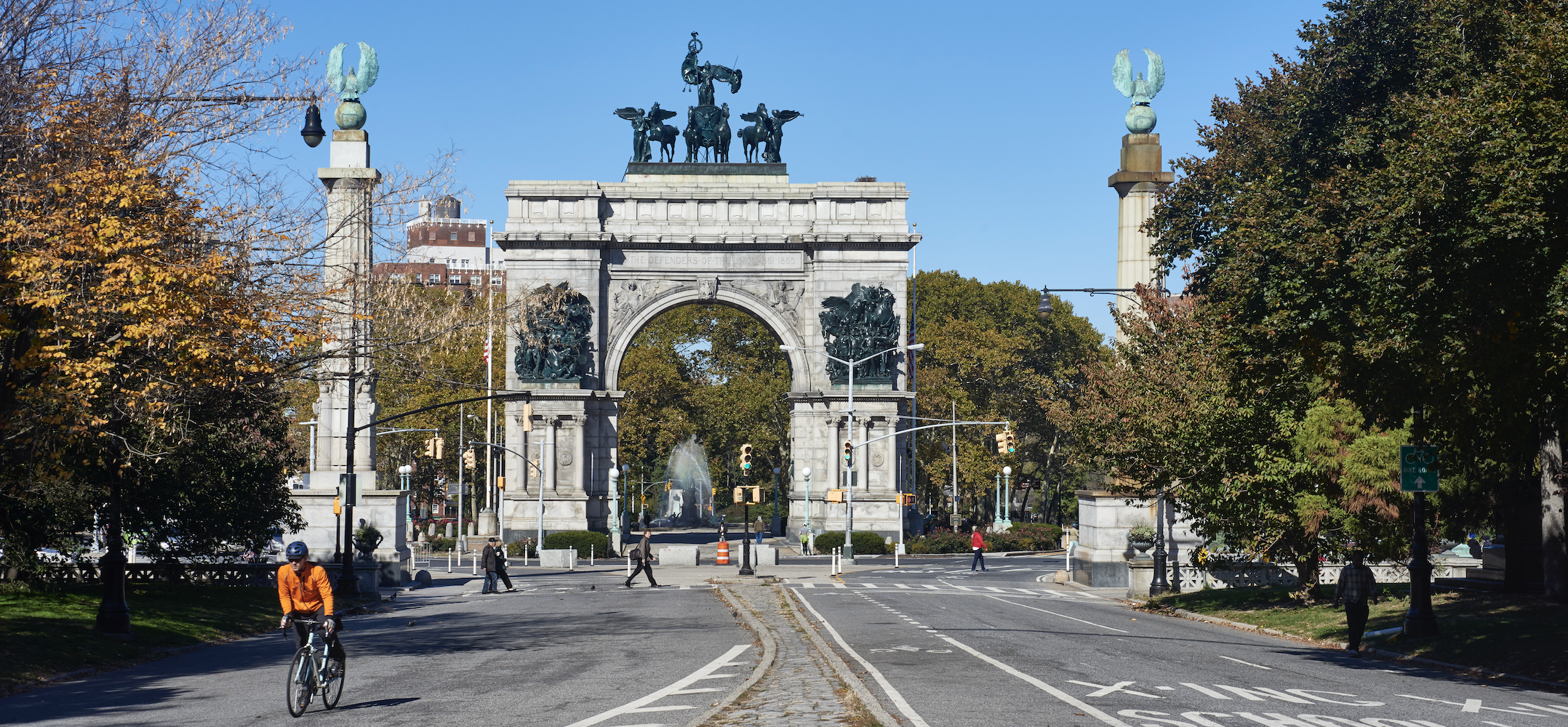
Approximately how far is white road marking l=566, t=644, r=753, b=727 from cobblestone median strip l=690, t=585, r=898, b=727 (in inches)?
24.5

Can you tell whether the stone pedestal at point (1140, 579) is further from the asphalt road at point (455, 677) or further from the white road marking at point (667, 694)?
the white road marking at point (667, 694)

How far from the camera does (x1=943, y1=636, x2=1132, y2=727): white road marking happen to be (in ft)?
43.6

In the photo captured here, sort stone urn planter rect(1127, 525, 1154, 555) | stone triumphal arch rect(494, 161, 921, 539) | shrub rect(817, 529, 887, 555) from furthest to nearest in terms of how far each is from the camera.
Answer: stone triumphal arch rect(494, 161, 921, 539) < shrub rect(817, 529, 887, 555) < stone urn planter rect(1127, 525, 1154, 555)

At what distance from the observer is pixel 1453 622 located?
25.4 meters

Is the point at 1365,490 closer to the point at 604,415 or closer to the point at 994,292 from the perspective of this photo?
the point at 604,415

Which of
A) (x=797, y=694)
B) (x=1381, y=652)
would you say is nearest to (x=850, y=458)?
(x=1381, y=652)

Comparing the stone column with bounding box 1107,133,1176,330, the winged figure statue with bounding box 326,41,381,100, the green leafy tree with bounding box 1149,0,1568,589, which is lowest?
the green leafy tree with bounding box 1149,0,1568,589

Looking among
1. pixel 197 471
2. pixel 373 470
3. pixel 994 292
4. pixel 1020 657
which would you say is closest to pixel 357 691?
pixel 1020 657

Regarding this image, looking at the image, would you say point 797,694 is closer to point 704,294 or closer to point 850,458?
point 850,458

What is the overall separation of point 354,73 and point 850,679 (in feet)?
133

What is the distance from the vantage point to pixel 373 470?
1837 inches

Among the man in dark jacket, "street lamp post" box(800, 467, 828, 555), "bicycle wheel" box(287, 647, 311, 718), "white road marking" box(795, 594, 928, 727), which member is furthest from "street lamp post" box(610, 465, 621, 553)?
"bicycle wheel" box(287, 647, 311, 718)

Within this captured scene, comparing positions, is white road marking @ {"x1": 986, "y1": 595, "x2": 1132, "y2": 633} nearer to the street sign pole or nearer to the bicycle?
the street sign pole

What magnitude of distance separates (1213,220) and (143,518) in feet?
78.3
